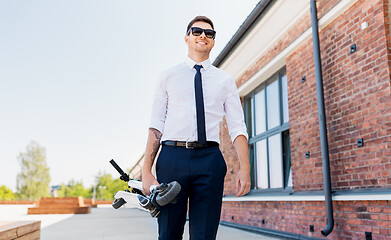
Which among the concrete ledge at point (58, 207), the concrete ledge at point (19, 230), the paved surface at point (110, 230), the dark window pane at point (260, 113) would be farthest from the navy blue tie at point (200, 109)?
the concrete ledge at point (58, 207)

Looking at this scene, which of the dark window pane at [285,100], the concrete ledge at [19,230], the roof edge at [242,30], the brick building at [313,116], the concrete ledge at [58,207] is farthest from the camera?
the concrete ledge at [58,207]

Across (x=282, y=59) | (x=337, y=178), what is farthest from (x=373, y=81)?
(x=282, y=59)

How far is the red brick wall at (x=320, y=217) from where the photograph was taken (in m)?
4.04

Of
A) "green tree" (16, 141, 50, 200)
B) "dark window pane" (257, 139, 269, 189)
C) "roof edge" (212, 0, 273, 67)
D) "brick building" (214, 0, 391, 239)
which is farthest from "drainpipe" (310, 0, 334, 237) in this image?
"green tree" (16, 141, 50, 200)

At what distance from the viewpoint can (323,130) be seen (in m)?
5.02

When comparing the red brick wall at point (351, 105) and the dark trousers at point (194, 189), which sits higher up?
A: the red brick wall at point (351, 105)

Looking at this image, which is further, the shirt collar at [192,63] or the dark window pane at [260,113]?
the dark window pane at [260,113]

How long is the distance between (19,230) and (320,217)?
3.99 m

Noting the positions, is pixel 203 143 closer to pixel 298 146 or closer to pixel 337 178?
pixel 337 178

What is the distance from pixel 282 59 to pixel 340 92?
207cm

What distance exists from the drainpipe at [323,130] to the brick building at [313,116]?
0.08 meters

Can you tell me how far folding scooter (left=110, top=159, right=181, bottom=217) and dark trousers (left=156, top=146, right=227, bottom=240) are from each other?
0.33 ft

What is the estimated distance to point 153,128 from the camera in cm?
198

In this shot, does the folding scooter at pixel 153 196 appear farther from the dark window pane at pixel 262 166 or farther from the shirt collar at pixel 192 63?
the dark window pane at pixel 262 166
